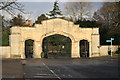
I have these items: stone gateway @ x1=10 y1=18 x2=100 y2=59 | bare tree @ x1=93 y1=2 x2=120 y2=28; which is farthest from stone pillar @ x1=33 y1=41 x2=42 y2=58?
bare tree @ x1=93 y1=2 x2=120 y2=28

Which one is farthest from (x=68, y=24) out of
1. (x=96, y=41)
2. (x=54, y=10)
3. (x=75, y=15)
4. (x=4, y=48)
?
(x=54, y=10)

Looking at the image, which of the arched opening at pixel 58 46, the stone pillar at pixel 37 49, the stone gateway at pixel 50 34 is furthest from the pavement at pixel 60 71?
the arched opening at pixel 58 46

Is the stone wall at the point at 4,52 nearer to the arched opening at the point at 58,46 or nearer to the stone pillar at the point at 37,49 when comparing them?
the stone pillar at the point at 37,49

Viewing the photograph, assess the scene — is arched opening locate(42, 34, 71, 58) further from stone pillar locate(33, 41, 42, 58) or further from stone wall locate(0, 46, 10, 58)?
stone wall locate(0, 46, 10, 58)

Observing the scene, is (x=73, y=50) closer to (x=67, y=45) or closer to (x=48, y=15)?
(x=67, y=45)

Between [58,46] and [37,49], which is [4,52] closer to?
[37,49]

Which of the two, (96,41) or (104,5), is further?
(104,5)

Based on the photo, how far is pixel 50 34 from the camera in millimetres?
38062

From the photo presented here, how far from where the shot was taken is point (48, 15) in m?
76.8

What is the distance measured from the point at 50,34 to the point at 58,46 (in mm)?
4112

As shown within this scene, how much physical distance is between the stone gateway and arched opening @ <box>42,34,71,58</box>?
166 cm

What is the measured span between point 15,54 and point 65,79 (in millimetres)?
23086

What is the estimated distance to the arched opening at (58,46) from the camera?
40081 millimetres

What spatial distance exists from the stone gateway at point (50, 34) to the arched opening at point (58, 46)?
5.44 ft
